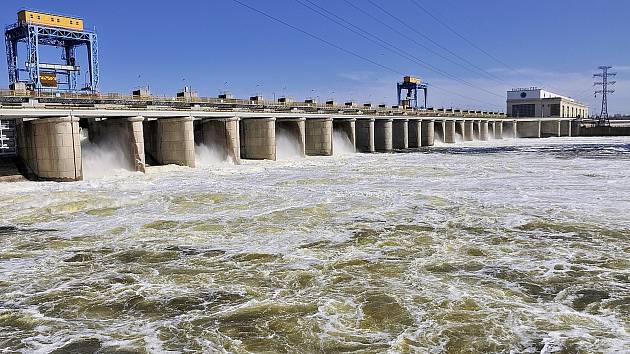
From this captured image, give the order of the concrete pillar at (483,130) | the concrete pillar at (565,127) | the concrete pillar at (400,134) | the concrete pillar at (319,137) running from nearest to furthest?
the concrete pillar at (319,137)
the concrete pillar at (400,134)
the concrete pillar at (483,130)
the concrete pillar at (565,127)

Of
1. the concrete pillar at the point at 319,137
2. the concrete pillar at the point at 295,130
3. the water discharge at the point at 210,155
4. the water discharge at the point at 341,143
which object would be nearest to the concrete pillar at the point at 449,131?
the water discharge at the point at 341,143

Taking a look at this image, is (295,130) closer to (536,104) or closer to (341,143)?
(341,143)

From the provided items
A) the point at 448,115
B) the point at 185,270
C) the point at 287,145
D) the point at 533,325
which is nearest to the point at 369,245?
the point at 185,270

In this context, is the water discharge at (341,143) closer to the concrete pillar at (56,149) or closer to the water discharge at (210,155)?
the water discharge at (210,155)

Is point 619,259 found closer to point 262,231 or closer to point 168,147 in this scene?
point 262,231

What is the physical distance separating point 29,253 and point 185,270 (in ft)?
16.5

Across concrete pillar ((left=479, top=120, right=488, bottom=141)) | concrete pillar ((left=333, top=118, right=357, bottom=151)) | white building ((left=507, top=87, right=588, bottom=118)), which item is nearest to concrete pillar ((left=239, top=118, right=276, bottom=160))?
concrete pillar ((left=333, top=118, right=357, bottom=151))

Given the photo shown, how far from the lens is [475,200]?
22.2 meters

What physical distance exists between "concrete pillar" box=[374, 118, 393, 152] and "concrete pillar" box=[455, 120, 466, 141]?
34.1m

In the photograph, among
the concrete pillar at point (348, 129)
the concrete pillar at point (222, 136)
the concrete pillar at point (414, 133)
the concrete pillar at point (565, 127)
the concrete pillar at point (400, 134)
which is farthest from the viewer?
the concrete pillar at point (565, 127)

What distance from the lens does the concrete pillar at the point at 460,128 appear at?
335 ft

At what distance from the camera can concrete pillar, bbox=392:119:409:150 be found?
251ft

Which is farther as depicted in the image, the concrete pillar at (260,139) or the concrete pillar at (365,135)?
the concrete pillar at (365,135)

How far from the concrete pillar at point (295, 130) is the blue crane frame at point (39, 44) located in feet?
116
